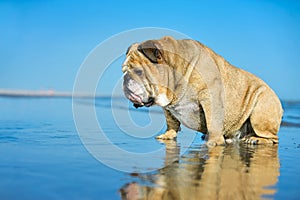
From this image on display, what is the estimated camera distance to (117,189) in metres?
2.60

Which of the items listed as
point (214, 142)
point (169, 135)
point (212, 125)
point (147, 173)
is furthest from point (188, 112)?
point (147, 173)

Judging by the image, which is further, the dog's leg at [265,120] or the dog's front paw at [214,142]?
the dog's leg at [265,120]

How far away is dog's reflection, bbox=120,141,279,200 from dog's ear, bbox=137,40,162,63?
134cm

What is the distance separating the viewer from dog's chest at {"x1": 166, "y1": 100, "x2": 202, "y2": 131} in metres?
5.61

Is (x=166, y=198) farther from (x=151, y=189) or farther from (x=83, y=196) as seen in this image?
(x=83, y=196)

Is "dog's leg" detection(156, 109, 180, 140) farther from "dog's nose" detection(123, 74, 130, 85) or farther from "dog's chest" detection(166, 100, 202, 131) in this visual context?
"dog's nose" detection(123, 74, 130, 85)

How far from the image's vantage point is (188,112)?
5.73 meters

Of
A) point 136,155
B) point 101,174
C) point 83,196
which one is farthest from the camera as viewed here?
point 136,155

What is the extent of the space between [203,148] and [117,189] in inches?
105

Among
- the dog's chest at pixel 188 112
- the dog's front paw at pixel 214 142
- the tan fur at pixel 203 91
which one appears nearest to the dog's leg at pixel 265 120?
the tan fur at pixel 203 91

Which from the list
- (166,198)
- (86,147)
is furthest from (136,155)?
Answer: (166,198)

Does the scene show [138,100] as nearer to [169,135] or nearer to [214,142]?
[214,142]

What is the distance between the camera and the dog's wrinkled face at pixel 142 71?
5.02 m

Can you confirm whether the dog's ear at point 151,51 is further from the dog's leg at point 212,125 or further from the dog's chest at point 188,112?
the dog's leg at point 212,125
